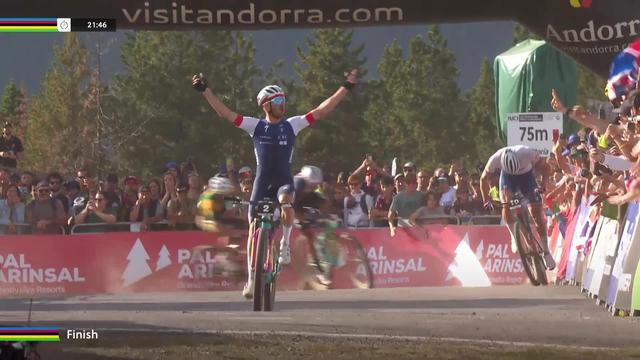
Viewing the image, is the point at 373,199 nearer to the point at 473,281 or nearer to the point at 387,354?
the point at 473,281

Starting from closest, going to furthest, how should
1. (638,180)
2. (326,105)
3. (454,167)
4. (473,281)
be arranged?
(638,180) < (326,105) < (473,281) < (454,167)

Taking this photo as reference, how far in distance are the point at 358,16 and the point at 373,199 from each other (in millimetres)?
5290

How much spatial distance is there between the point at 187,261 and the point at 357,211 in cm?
272

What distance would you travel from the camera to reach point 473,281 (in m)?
17.8

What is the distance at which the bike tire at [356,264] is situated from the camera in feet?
52.8

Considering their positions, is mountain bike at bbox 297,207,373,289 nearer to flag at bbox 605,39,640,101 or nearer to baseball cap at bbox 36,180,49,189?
flag at bbox 605,39,640,101

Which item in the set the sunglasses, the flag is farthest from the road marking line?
the flag

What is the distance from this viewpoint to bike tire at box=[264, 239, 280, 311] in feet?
40.1

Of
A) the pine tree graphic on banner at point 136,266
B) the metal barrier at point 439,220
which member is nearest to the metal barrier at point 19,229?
→ the pine tree graphic on banner at point 136,266

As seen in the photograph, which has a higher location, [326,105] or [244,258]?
[326,105]

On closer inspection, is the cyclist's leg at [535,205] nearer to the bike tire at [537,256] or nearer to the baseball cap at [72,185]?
the bike tire at [537,256]

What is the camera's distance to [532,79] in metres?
17.8

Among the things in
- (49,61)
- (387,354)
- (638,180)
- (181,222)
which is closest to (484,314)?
(638,180)

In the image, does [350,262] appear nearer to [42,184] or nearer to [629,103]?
[42,184]
